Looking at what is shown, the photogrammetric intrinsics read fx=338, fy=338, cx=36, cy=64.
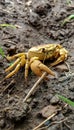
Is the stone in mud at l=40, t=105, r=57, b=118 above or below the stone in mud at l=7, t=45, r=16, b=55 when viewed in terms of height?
below

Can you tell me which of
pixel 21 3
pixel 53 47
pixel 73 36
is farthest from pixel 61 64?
pixel 21 3

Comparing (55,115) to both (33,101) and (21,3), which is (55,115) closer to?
(33,101)

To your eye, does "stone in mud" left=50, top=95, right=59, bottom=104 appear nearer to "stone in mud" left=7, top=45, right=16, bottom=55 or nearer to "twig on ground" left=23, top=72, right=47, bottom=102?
"twig on ground" left=23, top=72, right=47, bottom=102

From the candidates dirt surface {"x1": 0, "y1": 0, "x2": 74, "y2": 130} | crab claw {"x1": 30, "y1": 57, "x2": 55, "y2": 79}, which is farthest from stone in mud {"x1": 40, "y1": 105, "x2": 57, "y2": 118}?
crab claw {"x1": 30, "y1": 57, "x2": 55, "y2": 79}

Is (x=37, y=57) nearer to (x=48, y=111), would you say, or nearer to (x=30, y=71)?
(x=30, y=71)

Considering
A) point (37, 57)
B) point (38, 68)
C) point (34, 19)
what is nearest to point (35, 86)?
point (38, 68)

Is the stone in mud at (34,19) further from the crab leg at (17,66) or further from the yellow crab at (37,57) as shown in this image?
the crab leg at (17,66)
